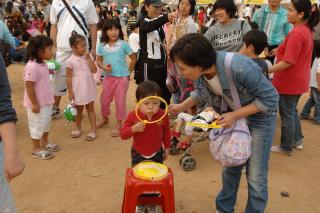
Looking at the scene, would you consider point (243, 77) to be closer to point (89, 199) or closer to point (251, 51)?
point (251, 51)

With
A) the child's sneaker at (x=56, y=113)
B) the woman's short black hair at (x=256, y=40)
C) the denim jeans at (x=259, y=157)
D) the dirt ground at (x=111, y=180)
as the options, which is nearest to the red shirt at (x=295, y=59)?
the woman's short black hair at (x=256, y=40)

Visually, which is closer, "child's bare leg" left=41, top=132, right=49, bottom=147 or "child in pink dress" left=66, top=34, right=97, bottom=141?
"child's bare leg" left=41, top=132, right=49, bottom=147

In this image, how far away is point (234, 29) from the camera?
423 centimetres

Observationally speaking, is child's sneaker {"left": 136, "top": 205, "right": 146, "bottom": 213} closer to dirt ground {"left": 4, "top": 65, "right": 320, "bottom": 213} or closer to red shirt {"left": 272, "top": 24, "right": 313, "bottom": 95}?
dirt ground {"left": 4, "top": 65, "right": 320, "bottom": 213}

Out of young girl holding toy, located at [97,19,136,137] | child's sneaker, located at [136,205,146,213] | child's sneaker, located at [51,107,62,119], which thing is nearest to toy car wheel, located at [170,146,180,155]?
young girl holding toy, located at [97,19,136,137]

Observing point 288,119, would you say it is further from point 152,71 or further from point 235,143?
point 235,143

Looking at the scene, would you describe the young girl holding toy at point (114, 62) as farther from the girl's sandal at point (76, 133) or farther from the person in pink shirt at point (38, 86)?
the person in pink shirt at point (38, 86)

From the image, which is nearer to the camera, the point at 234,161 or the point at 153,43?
the point at 234,161

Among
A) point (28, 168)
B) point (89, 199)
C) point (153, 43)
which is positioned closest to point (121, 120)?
point (153, 43)

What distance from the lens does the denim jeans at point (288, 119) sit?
14.0 feet

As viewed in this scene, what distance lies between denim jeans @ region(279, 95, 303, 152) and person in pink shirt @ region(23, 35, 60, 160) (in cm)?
277

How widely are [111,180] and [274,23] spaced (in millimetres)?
3342

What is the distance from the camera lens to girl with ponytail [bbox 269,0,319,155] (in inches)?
156

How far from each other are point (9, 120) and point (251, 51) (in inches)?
A: 106
